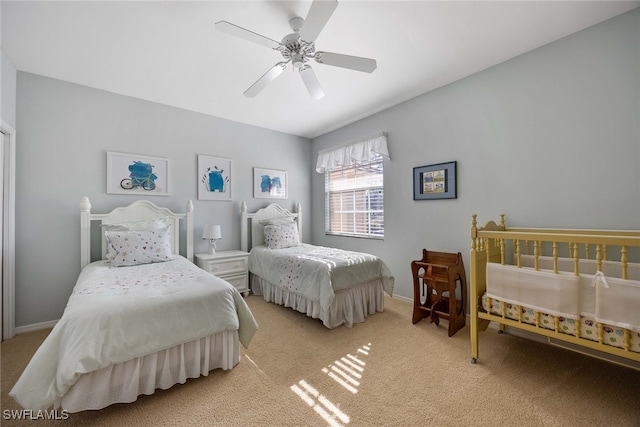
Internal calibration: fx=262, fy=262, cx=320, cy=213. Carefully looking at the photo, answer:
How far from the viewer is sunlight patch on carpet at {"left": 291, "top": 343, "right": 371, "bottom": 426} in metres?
1.51

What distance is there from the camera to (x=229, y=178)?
3.93 meters

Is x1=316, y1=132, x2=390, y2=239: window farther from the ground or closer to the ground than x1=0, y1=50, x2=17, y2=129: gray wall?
closer to the ground

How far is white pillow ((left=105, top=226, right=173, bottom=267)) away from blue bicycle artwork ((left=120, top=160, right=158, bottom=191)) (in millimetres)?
666

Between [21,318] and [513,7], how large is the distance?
4990mm

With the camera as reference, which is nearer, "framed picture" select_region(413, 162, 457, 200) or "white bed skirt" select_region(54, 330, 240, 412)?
"white bed skirt" select_region(54, 330, 240, 412)

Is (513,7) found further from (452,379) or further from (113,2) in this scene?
(113,2)

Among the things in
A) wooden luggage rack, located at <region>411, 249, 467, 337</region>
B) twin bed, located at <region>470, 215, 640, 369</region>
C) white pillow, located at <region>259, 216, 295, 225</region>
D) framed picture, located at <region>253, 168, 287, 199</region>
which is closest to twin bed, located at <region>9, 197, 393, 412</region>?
wooden luggage rack, located at <region>411, 249, 467, 337</region>

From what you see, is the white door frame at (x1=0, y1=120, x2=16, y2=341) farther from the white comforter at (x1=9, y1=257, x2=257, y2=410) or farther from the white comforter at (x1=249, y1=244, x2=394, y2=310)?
the white comforter at (x1=249, y1=244, x2=394, y2=310)

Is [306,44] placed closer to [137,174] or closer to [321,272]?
[321,272]

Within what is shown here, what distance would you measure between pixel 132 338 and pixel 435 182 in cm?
309

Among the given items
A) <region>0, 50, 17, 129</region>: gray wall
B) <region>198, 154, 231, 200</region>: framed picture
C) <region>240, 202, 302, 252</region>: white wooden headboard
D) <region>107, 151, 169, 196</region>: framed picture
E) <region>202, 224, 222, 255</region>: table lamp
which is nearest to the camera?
<region>0, 50, 17, 129</region>: gray wall

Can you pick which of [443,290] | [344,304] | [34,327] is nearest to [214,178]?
[34,327]

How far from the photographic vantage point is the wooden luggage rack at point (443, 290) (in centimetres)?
246

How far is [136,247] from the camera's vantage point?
2.66m
